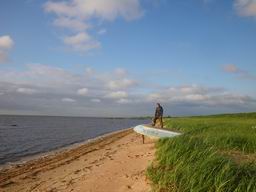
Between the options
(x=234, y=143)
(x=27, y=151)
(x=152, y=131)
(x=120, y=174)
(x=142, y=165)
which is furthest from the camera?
(x=27, y=151)

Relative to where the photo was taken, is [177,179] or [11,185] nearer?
[177,179]

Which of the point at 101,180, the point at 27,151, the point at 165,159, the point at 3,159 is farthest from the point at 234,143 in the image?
the point at 27,151

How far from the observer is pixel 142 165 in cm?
1141

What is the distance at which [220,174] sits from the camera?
7.32 m

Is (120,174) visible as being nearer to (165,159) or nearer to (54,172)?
(165,159)

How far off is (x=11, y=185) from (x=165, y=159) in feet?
19.6

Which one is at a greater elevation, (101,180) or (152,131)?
(152,131)

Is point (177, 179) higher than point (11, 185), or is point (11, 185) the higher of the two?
point (177, 179)

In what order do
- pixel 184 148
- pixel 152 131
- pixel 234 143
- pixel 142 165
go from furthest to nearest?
pixel 152 131 → pixel 234 143 → pixel 142 165 → pixel 184 148

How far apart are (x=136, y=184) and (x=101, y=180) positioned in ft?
4.82

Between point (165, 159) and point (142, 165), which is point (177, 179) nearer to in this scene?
point (165, 159)

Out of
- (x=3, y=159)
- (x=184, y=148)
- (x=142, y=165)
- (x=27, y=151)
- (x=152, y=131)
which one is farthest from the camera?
(x=27, y=151)

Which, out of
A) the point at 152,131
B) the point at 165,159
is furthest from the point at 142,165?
the point at 152,131

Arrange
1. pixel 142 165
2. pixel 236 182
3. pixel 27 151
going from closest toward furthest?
pixel 236 182
pixel 142 165
pixel 27 151
